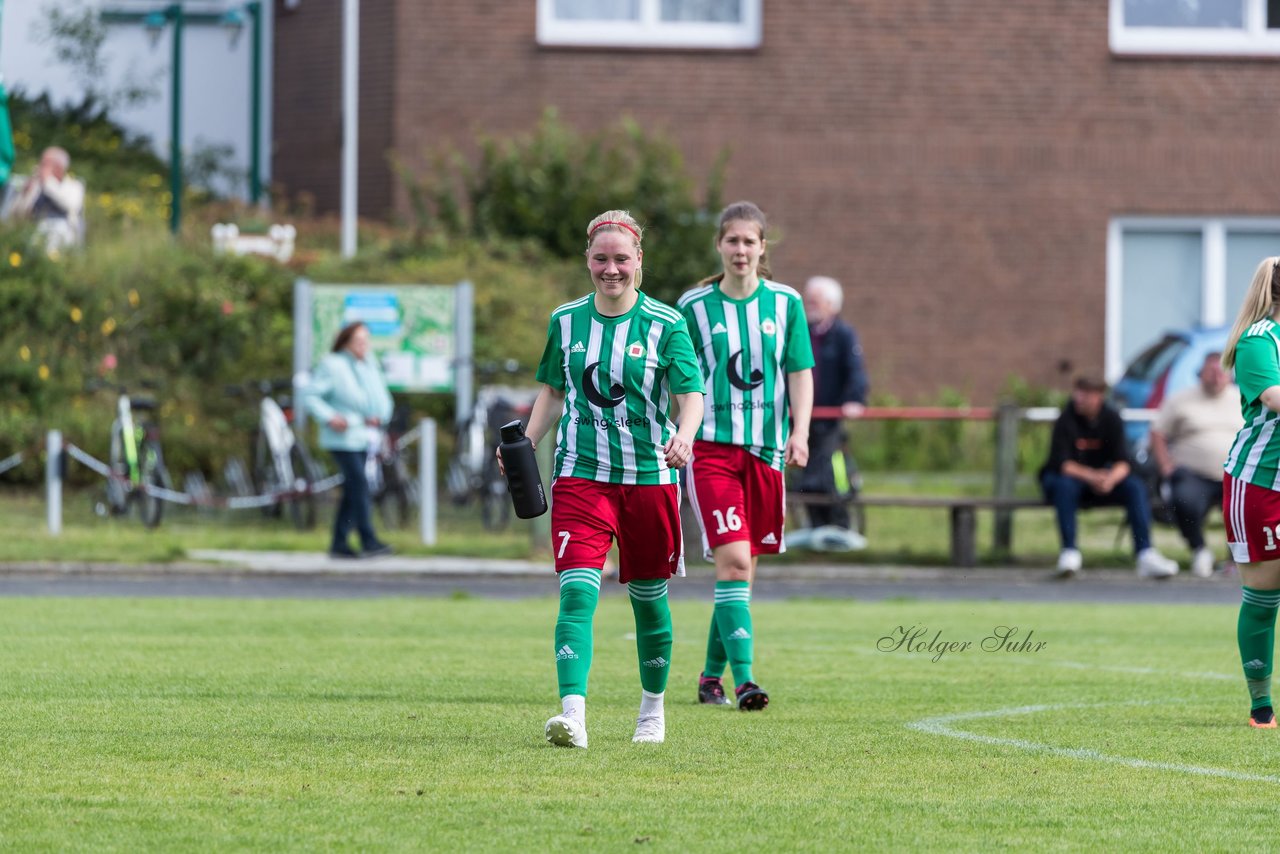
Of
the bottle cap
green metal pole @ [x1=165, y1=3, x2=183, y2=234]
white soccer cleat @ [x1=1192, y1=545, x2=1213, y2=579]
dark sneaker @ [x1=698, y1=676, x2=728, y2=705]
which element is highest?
green metal pole @ [x1=165, y1=3, x2=183, y2=234]

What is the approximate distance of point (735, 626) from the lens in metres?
8.52

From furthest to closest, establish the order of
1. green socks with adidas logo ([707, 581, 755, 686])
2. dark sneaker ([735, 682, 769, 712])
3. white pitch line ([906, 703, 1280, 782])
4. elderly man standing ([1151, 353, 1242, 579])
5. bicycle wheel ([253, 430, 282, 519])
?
bicycle wheel ([253, 430, 282, 519])
elderly man standing ([1151, 353, 1242, 579])
green socks with adidas logo ([707, 581, 755, 686])
dark sneaker ([735, 682, 769, 712])
white pitch line ([906, 703, 1280, 782])

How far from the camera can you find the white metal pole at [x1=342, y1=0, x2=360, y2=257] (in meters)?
23.3

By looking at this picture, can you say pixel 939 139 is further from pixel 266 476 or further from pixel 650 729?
pixel 650 729

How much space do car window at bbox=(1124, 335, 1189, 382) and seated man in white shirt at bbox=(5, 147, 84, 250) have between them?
10486 mm

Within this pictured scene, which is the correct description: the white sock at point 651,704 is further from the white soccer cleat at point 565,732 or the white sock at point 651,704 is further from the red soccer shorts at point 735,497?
the red soccer shorts at point 735,497

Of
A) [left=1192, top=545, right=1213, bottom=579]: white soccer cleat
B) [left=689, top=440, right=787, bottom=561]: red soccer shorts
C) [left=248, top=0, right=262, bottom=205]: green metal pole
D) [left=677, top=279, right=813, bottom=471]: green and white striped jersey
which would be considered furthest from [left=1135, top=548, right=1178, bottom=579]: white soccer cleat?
[left=248, top=0, right=262, bottom=205]: green metal pole

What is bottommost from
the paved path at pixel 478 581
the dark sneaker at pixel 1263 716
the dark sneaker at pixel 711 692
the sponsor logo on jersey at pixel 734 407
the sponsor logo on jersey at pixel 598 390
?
the paved path at pixel 478 581

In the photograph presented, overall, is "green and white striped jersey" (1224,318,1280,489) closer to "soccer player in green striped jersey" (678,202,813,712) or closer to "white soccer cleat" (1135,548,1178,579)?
"soccer player in green striped jersey" (678,202,813,712)

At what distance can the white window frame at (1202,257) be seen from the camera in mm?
25094

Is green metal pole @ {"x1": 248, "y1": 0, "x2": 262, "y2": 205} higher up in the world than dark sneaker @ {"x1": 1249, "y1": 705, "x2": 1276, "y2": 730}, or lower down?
higher up

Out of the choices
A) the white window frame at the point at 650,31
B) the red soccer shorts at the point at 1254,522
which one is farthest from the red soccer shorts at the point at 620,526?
the white window frame at the point at 650,31

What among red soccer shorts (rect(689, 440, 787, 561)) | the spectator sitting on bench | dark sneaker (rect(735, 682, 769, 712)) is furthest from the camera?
the spectator sitting on bench

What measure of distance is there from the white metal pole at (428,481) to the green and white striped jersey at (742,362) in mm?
8953
